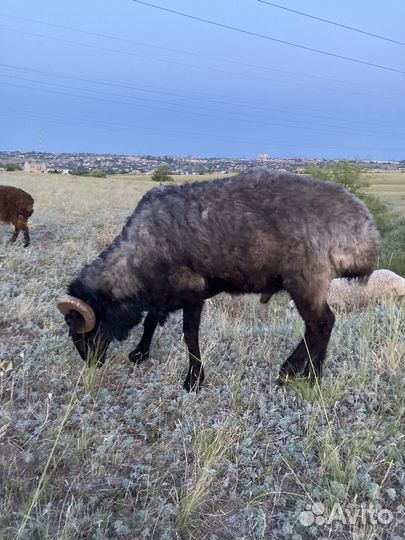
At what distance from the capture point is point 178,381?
17.5 ft

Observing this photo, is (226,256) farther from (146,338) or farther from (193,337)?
(146,338)

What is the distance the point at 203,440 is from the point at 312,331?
1675mm

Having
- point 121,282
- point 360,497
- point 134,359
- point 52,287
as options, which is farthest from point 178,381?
point 52,287

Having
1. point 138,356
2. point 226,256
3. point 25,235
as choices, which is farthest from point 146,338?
point 25,235

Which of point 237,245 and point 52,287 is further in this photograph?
point 52,287

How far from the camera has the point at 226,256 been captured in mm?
5238

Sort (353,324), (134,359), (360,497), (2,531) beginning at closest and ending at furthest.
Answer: (2,531)
(360,497)
(134,359)
(353,324)

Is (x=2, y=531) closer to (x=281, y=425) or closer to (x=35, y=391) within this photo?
(x=35, y=391)

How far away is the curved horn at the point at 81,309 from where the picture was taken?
17.3ft

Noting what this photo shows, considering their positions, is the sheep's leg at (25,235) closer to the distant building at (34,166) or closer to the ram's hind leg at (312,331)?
the ram's hind leg at (312,331)

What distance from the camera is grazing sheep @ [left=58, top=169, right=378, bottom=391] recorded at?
5078 mm

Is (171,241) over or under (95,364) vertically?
over

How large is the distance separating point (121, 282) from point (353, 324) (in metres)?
3.19

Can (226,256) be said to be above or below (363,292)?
above
